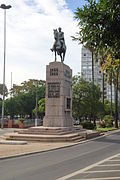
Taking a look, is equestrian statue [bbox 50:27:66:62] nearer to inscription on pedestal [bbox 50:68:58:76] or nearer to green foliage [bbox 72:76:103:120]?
inscription on pedestal [bbox 50:68:58:76]

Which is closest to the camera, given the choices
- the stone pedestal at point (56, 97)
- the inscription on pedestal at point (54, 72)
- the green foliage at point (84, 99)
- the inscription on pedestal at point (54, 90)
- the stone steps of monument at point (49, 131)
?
the stone steps of monument at point (49, 131)

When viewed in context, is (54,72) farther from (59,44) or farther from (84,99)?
(84,99)

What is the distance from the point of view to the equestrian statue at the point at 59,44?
33.2m

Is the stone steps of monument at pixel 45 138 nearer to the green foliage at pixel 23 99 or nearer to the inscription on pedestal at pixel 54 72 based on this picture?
the inscription on pedestal at pixel 54 72

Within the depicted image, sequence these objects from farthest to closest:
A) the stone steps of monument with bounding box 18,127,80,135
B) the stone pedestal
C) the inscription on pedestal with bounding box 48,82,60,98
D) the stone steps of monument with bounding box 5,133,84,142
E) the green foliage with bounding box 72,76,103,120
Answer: the green foliage with bounding box 72,76,103,120
the inscription on pedestal with bounding box 48,82,60,98
the stone pedestal
the stone steps of monument with bounding box 18,127,80,135
the stone steps of monument with bounding box 5,133,84,142

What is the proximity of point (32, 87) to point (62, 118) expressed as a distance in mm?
58272

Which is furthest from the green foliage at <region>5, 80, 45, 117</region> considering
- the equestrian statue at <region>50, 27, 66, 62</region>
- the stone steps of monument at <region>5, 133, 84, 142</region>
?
the stone steps of monument at <region>5, 133, 84, 142</region>

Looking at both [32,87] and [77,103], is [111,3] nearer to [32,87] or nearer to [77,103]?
[77,103]

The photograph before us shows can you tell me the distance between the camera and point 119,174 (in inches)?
427

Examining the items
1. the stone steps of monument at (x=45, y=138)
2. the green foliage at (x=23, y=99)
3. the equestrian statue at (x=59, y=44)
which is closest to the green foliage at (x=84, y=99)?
the equestrian statue at (x=59, y=44)

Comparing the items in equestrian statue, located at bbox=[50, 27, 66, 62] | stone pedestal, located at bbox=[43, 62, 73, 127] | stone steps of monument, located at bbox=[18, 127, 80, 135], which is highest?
equestrian statue, located at bbox=[50, 27, 66, 62]

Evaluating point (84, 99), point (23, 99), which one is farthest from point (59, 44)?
point (23, 99)

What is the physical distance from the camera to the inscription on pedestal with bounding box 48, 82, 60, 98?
101 ft

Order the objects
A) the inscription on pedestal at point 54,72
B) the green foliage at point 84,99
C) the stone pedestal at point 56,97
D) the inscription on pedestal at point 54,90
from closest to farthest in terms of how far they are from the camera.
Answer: the stone pedestal at point 56,97
the inscription on pedestal at point 54,90
the inscription on pedestal at point 54,72
the green foliage at point 84,99
